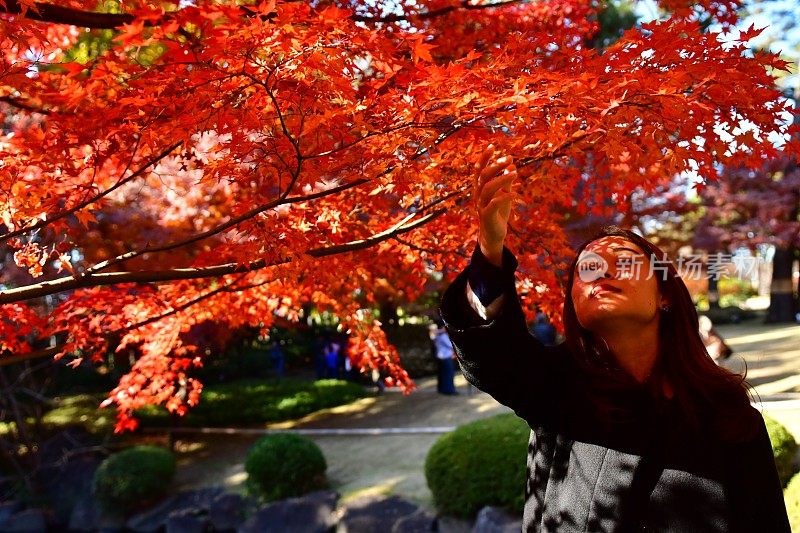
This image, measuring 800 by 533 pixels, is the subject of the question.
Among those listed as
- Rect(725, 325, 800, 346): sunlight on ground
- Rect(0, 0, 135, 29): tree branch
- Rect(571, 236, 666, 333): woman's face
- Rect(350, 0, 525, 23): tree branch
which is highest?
Rect(350, 0, 525, 23): tree branch

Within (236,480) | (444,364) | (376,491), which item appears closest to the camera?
(376,491)

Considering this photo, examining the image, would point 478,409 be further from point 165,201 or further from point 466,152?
point 466,152

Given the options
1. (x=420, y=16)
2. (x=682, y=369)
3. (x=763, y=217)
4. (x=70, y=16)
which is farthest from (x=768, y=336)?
(x=70, y=16)

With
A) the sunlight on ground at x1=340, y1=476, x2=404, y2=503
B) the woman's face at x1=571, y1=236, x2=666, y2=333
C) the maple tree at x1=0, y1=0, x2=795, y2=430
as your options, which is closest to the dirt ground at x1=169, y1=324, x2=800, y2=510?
the sunlight on ground at x1=340, y1=476, x2=404, y2=503

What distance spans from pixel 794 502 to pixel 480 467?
8.94 feet

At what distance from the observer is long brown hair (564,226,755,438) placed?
1610 mm

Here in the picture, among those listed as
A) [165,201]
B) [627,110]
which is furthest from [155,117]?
[165,201]

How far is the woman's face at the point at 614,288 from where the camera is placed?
166 cm

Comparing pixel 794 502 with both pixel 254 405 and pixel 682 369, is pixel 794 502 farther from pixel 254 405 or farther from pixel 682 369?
pixel 254 405

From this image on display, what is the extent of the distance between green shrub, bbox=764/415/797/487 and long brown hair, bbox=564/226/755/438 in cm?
384

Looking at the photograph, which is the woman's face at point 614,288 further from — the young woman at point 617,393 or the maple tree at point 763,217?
the maple tree at point 763,217

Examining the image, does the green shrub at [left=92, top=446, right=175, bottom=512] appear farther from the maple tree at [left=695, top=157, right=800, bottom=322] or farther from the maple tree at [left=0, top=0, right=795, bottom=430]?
the maple tree at [left=695, top=157, right=800, bottom=322]

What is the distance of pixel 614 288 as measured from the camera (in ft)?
5.49

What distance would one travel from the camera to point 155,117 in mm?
2326
